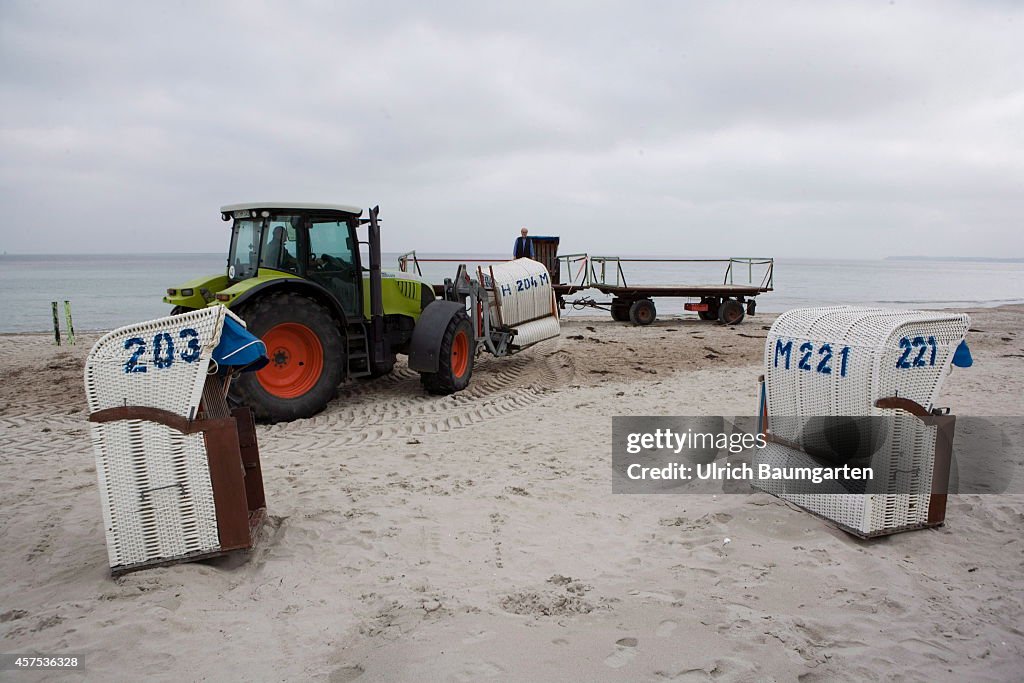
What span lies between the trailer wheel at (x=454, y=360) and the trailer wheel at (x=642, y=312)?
8.24m

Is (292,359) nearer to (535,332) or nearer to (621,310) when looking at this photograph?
(535,332)

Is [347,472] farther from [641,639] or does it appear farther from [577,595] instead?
[641,639]

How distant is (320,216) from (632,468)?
4586 millimetres

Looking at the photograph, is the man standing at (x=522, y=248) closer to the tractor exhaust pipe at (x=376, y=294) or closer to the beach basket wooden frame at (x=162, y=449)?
the tractor exhaust pipe at (x=376, y=294)

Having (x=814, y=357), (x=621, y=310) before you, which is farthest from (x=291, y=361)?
(x=621, y=310)

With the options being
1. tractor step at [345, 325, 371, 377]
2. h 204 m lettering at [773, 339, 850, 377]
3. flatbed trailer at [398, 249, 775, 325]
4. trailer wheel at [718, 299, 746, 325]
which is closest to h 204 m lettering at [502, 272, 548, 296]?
tractor step at [345, 325, 371, 377]

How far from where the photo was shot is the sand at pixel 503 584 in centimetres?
301

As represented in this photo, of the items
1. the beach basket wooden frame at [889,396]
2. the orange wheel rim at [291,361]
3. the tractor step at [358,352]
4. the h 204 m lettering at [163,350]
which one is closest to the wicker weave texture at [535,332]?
the tractor step at [358,352]

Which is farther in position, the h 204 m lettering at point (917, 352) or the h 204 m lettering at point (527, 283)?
the h 204 m lettering at point (527, 283)

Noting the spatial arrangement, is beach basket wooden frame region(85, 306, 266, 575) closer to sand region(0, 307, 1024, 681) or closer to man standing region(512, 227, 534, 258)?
sand region(0, 307, 1024, 681)

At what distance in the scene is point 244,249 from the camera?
7891 mm

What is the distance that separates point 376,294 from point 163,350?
4.59 meters

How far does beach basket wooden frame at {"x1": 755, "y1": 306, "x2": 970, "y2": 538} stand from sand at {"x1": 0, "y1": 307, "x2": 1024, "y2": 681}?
0.62 ft

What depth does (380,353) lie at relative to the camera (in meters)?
8.41
